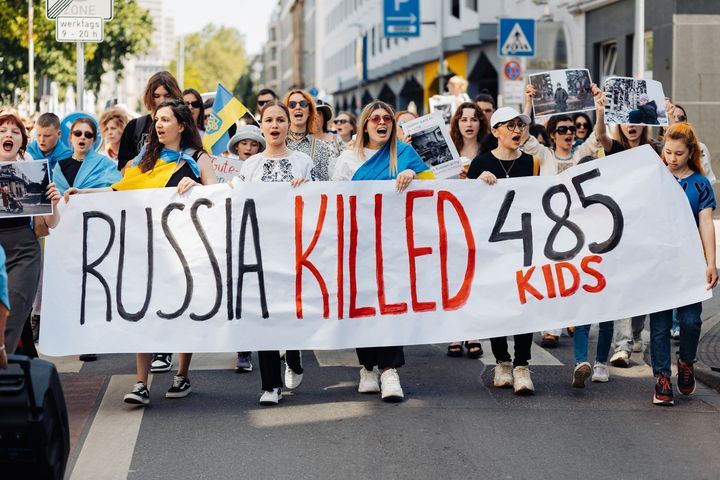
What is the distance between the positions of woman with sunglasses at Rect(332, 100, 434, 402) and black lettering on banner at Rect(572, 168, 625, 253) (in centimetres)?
96

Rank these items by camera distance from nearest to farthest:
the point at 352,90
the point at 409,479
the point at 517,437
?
the point at 409,479 → the point at 517,437 → the point at 352,90

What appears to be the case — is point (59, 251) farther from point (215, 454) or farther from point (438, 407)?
point (438, 407)

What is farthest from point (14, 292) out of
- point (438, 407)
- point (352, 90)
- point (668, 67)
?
point (352, 90)

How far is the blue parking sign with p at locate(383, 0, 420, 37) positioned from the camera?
3503cm

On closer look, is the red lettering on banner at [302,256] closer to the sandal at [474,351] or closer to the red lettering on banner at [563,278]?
the red lettering on banner at [563,278]

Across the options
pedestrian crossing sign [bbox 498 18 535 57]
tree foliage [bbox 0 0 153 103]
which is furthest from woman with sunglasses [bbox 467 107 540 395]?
tree foliage [bbox 0 0 153 103]

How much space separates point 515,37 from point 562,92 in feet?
33.1

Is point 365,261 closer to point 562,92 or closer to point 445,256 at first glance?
point 445,256

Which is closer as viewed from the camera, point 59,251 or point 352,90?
point 59,251

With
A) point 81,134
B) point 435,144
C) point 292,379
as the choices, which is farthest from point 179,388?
point 435,144

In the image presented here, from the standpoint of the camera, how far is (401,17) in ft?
116

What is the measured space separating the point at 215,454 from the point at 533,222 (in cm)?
271

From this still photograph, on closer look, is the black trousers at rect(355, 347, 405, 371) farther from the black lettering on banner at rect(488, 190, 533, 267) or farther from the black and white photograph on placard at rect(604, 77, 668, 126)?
the black and white photograph on placard at rect(604, 77, 668, 126)

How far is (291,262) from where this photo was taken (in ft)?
24.9
